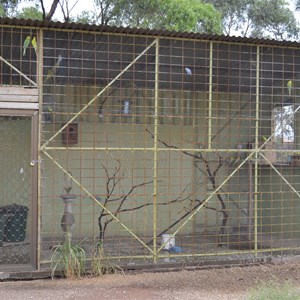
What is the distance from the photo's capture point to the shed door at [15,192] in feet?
26.6

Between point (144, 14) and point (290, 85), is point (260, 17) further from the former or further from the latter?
point (290, 85)

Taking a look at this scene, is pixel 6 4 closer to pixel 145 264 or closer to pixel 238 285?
pixel 145 264

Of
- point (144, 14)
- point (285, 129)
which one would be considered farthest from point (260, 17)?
point (285, 129)

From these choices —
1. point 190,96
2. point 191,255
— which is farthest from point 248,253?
point 190,96

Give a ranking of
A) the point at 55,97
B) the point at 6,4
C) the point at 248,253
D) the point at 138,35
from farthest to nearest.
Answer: the point at 6,4 < the point at 55,97 < the point at 248,253 < the point at 138,35

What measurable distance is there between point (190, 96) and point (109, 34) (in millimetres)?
3337

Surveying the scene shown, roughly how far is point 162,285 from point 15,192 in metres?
3.88

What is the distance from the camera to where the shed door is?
8.11 m

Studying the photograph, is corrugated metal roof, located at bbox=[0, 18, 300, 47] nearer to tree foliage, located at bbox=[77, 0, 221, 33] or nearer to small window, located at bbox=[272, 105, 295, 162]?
small window, located at bbox=[272, 105, 295, 162]

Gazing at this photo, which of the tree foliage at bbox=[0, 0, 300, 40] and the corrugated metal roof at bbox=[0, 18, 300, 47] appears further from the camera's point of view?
the tree foliage at bbox=[0, 0, 300, 40]

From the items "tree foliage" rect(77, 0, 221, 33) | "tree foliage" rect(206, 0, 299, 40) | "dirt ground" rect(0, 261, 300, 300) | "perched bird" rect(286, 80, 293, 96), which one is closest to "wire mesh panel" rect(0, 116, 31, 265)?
"dirt ground" rect(0, 261, 300, 300)

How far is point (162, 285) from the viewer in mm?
6539

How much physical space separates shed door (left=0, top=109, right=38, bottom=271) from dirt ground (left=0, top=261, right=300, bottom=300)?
86cm

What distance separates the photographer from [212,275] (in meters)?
7.05
